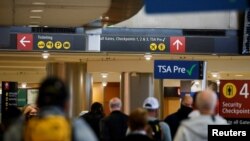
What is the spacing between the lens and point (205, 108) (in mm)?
6230

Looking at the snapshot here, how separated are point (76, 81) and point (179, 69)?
8716 mm

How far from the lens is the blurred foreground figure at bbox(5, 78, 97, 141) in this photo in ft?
15.6

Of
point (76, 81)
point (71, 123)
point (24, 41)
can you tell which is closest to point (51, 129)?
point (71, 123)

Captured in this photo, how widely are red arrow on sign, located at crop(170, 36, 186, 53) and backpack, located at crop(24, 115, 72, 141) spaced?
603 inches

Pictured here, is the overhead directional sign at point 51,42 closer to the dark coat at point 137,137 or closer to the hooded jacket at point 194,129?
the dark coat at point 137,137

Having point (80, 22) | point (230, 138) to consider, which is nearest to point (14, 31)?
point (80, 22)

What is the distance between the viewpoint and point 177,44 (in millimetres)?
20250

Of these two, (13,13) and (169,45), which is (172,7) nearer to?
(13,13)

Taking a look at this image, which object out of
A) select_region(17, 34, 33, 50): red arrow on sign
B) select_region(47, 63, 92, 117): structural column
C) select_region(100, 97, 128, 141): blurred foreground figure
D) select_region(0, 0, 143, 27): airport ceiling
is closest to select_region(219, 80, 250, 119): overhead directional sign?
select_region(0, 0, 143, 27): airport ceiling

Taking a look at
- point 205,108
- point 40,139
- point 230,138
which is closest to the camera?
point 40,139

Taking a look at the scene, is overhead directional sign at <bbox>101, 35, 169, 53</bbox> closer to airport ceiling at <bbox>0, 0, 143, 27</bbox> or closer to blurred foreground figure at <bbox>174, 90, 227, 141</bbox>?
airport ceiling at <bbox>0, 0, 143, 27</bbox>

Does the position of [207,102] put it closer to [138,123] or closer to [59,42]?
[138,123]

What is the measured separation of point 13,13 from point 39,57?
883 cm

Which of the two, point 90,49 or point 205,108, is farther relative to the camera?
point 90,49
